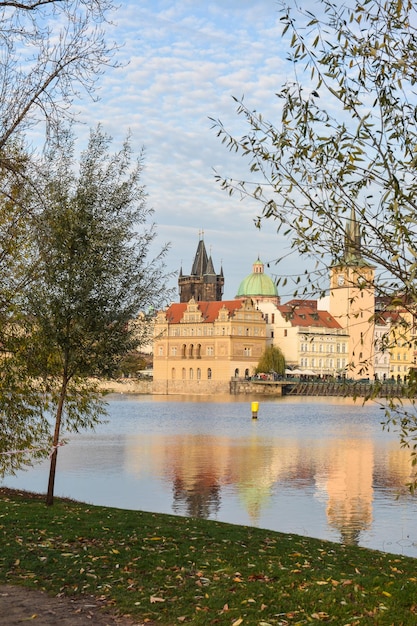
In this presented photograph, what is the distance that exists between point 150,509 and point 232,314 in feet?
471

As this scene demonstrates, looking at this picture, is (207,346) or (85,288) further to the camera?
(207,346)

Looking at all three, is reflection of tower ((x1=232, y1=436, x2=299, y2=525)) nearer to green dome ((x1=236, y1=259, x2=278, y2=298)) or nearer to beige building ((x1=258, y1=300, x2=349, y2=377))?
beige building ((x1=258, y1=300, x2=349, y2=377))

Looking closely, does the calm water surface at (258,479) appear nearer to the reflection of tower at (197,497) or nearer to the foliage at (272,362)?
the reflection of tower at (197,497)

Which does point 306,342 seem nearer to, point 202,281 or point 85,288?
point 202,281

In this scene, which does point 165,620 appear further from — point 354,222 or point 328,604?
point 354,222

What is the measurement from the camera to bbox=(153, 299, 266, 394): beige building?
165500 millimetres

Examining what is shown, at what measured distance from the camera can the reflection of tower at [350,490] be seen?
69.4ft

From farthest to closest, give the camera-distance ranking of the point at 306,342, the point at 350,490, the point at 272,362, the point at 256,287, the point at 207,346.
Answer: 1. the point at 256,287
2. the point at 306,342
3. the point at 207,346
4. the point at 272,362
5. the point at 350,490

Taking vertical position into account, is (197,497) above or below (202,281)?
below

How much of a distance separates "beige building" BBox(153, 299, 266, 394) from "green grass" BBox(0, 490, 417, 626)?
147489 millimetres

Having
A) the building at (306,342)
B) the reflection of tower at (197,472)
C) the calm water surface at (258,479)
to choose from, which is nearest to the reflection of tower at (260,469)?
the calm water surface at (258,479)

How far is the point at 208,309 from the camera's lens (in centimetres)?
17238

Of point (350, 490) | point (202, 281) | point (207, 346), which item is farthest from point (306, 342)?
point (350, 490)

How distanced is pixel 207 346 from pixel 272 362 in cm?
1428
